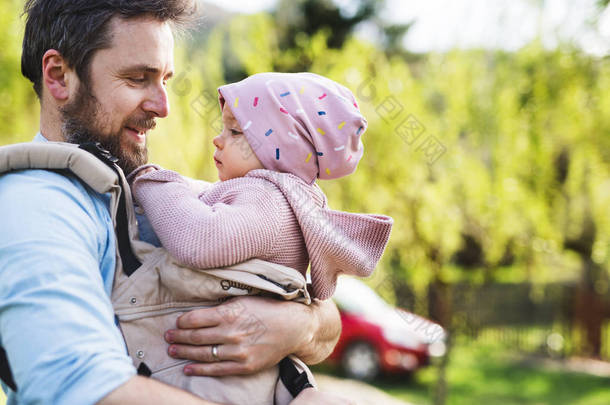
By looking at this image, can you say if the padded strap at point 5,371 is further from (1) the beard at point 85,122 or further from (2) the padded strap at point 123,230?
(1) the beard at point 85,122

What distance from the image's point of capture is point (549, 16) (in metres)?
5.72

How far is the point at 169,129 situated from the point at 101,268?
17.1 feet

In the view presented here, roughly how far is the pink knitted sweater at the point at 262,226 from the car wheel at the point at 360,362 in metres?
7.51

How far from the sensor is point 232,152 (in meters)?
1.61

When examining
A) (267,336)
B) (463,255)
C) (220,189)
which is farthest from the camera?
(463,255)

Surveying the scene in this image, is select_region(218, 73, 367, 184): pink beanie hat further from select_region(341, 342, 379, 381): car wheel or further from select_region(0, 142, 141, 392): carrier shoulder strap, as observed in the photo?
select_region(341, 342, 379, 381): car wheel

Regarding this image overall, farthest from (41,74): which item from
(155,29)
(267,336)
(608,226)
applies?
(608,226)

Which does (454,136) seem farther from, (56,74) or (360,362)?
(56,74)

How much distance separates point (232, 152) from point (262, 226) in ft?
1.19

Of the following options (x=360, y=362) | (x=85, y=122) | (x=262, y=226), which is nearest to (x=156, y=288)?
(x=262, y=226)

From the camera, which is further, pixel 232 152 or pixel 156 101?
pixel 156 101

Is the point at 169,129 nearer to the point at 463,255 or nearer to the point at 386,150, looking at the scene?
the point at 386,150

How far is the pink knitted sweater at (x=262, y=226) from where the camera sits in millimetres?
1265

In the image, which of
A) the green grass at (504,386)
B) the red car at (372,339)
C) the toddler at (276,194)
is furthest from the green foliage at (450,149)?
the toddler at (276,194)
